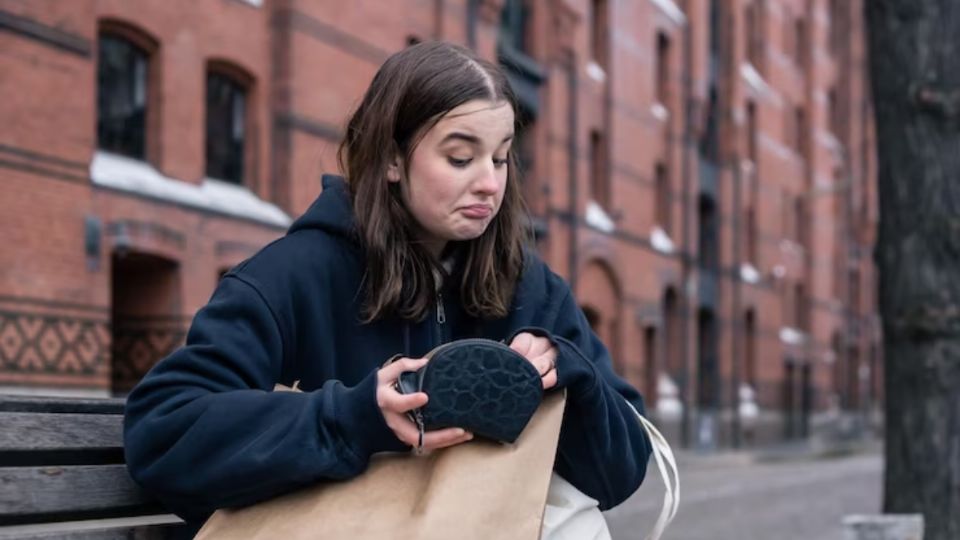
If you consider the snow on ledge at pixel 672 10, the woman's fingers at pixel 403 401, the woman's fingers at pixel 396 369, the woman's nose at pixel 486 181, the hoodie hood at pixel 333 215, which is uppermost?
the snow on ledge at pixel 672 10

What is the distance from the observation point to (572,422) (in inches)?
104

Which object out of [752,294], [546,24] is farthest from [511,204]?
[752,294]

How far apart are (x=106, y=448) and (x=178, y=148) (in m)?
13.3

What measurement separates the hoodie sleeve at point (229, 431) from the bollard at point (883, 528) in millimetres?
4088

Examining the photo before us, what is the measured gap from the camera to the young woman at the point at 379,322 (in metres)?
2.36

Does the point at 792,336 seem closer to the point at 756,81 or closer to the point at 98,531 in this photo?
the point at 756,81

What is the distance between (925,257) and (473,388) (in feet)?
18.3

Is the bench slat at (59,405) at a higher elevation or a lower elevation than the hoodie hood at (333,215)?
lower

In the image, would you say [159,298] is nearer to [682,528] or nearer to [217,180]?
[217,180]

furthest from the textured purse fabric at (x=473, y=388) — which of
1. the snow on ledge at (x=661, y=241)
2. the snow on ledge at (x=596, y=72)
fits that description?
the snow on ledge at (x=661, y=241)

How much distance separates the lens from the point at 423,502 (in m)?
2.35

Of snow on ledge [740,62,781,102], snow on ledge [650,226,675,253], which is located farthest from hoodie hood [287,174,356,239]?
snow on ledge [740,62,781,102]

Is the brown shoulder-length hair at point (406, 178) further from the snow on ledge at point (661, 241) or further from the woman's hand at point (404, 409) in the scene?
the snow on ledge at point (661, 241)

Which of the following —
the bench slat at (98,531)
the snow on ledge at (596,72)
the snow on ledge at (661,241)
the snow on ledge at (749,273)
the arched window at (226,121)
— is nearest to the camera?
the bench slat at (98,531)
